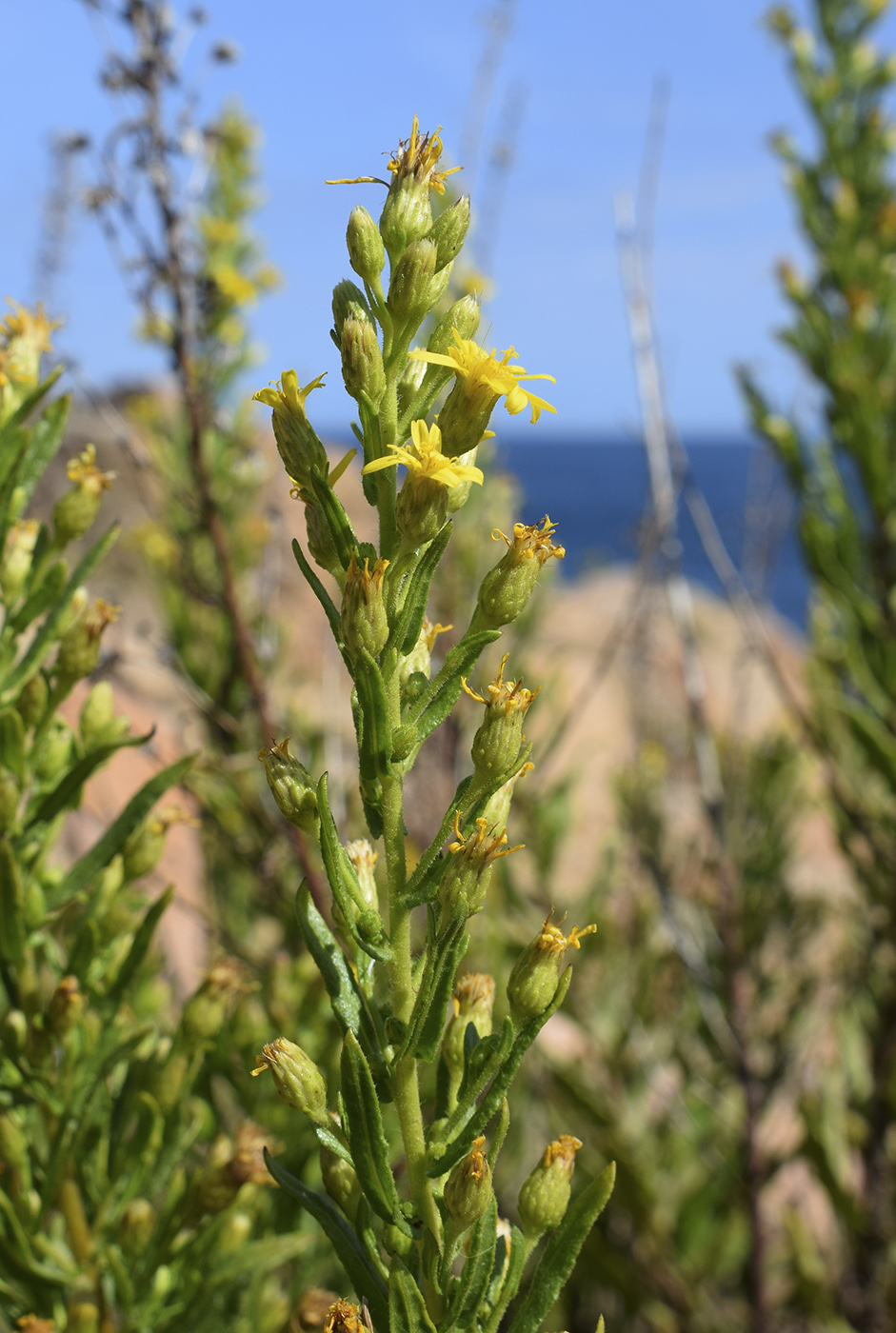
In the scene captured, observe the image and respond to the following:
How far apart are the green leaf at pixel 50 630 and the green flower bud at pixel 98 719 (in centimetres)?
9

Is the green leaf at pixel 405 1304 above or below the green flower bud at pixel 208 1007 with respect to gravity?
below

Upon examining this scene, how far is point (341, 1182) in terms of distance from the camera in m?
0.91

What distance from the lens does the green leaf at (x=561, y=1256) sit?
2.75 feet

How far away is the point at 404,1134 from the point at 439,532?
474mm

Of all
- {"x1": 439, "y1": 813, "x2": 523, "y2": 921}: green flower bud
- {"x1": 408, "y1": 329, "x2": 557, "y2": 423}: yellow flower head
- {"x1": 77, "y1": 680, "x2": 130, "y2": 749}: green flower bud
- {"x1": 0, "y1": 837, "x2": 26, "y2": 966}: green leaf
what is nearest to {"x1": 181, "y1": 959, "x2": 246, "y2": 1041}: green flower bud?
{"x1": 0, "y1": 837, "x2": 26, "y2": 966}: green leaf

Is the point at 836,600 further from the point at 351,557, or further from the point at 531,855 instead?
the point at 351,557

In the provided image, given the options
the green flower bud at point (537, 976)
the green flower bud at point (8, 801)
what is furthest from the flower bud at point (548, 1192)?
the green flower bud at point (8, 801)

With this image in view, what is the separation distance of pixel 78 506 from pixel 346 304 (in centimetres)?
59

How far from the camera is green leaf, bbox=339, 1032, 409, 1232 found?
80cm

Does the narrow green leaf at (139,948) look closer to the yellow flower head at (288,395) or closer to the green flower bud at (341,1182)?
the green flower bud at (341,1182)

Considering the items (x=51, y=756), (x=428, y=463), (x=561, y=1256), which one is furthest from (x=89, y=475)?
(x=561, y=1256)

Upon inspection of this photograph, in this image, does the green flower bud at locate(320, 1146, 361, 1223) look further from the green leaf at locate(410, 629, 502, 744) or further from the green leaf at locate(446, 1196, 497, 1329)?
the green leaf at locate(410, 629, 502, 744)

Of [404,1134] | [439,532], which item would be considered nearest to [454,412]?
[439,532]

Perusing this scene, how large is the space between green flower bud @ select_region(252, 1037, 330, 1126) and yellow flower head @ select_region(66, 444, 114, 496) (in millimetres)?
763
